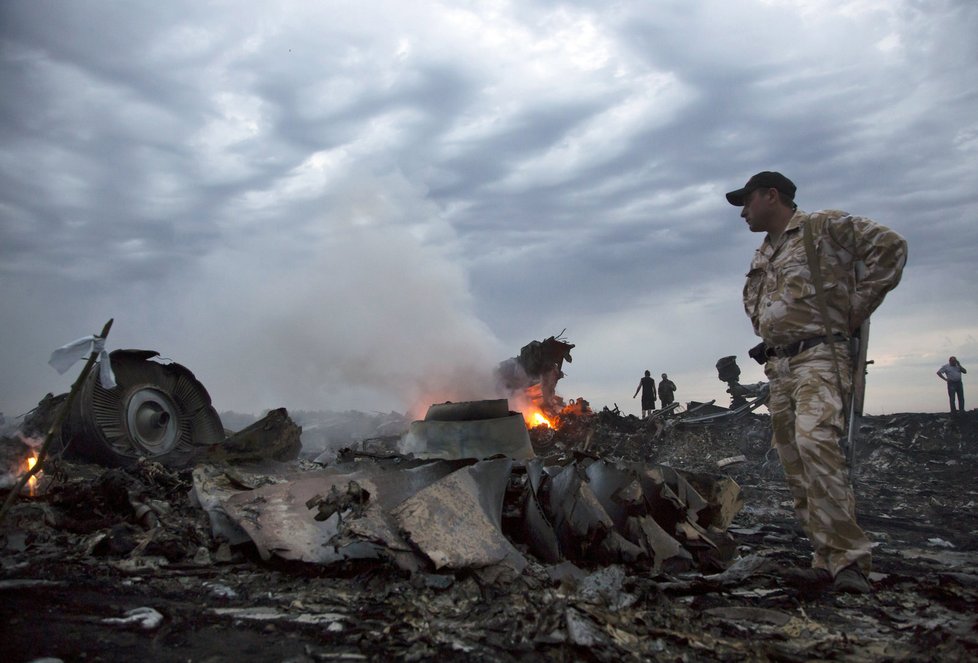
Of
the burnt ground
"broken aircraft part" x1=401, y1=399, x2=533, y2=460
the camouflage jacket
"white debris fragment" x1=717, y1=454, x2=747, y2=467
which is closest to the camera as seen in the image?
the burnt ground

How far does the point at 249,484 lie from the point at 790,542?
14.7 ft

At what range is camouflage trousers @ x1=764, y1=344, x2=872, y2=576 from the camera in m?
3.55

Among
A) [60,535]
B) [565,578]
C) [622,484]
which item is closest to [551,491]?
[622,484]

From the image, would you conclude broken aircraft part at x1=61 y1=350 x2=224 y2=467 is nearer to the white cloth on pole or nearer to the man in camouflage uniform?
the white cloth on pole

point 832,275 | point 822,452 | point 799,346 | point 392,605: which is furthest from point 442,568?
point 832,275

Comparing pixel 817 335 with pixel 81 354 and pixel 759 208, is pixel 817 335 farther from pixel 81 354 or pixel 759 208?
pixel 81 354

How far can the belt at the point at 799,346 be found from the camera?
13.0 feet

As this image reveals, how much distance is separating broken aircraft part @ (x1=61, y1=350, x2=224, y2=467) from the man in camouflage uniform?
6.42m

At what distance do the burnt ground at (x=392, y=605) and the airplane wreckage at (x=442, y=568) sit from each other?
0.01m

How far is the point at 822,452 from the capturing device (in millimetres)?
3691

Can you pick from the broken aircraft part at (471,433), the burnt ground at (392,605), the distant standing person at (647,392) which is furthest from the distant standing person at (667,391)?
the burnt ground at (392,605)

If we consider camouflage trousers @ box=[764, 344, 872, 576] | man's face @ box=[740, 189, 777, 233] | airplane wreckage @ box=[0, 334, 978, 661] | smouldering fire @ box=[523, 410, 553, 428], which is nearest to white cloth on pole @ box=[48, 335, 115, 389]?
airplane wreckage @ box=[0, 334, 978, 661]

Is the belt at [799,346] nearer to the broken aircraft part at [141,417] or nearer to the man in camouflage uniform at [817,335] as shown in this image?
the man in camouflage uniform at [817,335]

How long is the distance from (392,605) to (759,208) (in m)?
3.72
